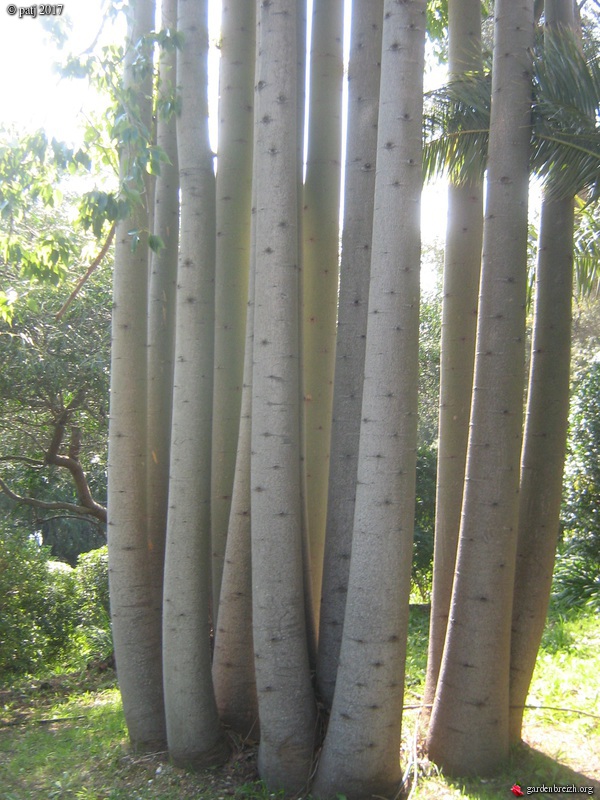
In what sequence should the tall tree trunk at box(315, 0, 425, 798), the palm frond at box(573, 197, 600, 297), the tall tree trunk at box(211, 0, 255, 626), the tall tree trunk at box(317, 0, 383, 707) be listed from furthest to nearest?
1. the palm frond at box(573, 197, 600, 297)
2. the tall tree trunk at box(211, 0, 255, 626)
3. the tall tree trunk at box(317, 0, 383, 707)
4. the tall tree trunk at box(315, 0, 425, 798)

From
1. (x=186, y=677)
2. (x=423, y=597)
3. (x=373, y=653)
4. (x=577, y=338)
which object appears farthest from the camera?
(x=577, y=338)

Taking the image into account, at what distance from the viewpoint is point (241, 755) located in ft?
16.5

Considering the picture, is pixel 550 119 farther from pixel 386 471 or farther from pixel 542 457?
pixel 386 471

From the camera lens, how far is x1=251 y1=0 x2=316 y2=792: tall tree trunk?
4.54 meters

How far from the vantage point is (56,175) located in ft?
19.5

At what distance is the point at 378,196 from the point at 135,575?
2990 millimetres

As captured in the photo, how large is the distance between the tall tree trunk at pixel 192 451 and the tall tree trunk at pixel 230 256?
0.61 feet

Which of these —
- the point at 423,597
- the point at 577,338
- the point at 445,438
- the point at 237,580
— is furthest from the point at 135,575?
the point at 577,338

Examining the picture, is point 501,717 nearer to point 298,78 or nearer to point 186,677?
point 186,677

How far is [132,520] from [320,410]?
152 centimetres

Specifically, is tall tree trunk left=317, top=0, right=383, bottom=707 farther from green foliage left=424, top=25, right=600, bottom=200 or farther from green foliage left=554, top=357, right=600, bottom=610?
green foliage left=554, top=357, right=600, bottom=610

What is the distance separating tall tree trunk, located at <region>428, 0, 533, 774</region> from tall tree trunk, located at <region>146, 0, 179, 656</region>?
219 centimetres

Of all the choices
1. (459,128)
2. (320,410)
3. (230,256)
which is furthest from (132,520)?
(459,128)

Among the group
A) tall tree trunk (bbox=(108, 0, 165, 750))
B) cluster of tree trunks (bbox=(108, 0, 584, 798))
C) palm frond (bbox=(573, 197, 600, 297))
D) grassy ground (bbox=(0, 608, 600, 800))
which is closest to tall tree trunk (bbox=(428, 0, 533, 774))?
cluster of tree trunks (bbox=(108, 0, 584, 798))
